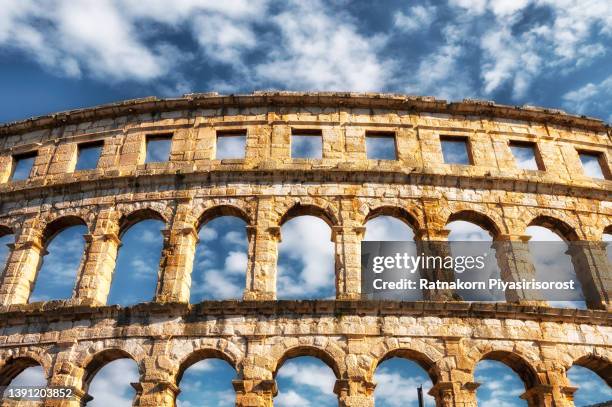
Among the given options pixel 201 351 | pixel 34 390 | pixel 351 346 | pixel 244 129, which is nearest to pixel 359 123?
pixel 244 129

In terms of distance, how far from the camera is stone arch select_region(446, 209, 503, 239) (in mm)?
12539

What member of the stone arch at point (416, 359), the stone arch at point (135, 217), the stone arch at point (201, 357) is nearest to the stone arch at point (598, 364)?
the stone arch at point (416, 359)

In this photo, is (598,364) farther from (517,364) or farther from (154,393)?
(154,393)

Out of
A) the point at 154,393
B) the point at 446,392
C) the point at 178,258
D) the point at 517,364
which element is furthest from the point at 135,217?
the point at 517,364

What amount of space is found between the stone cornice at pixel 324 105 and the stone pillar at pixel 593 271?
14.3 feet

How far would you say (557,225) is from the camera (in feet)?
42.9

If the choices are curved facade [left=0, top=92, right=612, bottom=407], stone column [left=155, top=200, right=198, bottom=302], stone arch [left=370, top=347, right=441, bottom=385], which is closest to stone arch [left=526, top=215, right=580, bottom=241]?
curved facade [left=0, top=92, right=612, bottom=407]

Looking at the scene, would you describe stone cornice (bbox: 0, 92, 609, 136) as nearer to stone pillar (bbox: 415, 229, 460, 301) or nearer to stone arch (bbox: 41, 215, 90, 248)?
stone arch (bbox: 41, 215, 90, 248)

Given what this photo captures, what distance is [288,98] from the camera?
47.7 feet

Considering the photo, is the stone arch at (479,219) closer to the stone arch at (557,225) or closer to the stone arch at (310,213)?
the stone arch at (557,225)

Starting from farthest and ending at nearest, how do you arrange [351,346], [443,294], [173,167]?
[173,167] < [443,294] < [351,346]

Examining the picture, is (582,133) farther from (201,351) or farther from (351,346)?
(201,351)

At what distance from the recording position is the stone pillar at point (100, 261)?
38.1 ft

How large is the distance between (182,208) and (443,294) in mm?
6639
